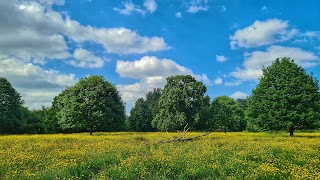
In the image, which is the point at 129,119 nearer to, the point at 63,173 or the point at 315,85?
the point at 315,85

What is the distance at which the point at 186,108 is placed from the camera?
66.6 meters

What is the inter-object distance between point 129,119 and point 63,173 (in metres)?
80.6

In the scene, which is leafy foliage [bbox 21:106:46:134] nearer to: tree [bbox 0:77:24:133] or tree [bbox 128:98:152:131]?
tree [bbox 0:77:24:133]

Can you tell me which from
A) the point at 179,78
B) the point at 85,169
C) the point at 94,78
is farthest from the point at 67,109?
the point at 85,169

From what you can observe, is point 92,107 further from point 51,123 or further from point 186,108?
point 51,123

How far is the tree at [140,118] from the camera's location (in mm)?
91812

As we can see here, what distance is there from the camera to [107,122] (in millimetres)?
51531

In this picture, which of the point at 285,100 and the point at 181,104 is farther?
the point at 181,104

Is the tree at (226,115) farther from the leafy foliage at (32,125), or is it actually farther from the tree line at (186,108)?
the leafy foliage at (32,125)

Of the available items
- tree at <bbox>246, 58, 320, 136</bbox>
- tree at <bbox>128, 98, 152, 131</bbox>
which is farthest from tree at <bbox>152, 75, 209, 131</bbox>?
tree at <bbox>246, 58, 320, 136</bbox>

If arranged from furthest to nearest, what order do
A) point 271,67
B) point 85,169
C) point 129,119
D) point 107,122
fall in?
point 129,119, point 107,122, point 271,67, point 85,169

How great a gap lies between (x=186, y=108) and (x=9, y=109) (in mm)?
38928

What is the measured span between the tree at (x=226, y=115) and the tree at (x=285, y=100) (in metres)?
24.0

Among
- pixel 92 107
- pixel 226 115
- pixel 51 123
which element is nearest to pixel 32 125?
pixel 51 123
